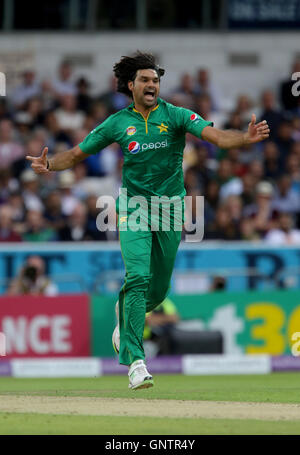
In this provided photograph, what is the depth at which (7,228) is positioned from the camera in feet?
55.3

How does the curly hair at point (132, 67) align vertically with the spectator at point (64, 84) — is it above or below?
below

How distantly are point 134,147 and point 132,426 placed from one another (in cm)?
265

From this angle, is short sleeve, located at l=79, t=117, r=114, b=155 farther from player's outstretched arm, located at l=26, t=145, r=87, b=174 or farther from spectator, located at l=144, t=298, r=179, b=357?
spectator, located at l=144, t=298, r=179, b=357

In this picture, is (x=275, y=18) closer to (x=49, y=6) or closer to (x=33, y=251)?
(x=49, y=6)

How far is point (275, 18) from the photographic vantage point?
890 inches

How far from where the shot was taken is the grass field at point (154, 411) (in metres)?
7.03

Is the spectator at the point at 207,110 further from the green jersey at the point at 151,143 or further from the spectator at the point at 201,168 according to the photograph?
the green jersey at the point at 151,143

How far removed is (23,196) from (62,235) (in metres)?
1.27

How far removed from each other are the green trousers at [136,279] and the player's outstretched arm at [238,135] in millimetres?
983

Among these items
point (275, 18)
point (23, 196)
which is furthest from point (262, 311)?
point (275, 18)

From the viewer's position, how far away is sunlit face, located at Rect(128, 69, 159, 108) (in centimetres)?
902

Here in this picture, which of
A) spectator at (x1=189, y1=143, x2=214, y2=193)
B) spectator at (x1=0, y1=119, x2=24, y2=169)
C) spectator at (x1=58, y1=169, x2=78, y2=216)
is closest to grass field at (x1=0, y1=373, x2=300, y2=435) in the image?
spectator at (x1=58, y1=169, x2=78, y2=216)

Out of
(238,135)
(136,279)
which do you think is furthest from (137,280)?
(238,135)

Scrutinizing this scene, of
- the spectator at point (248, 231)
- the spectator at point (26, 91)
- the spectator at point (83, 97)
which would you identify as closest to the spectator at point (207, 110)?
the spectator at point (83, 97)
